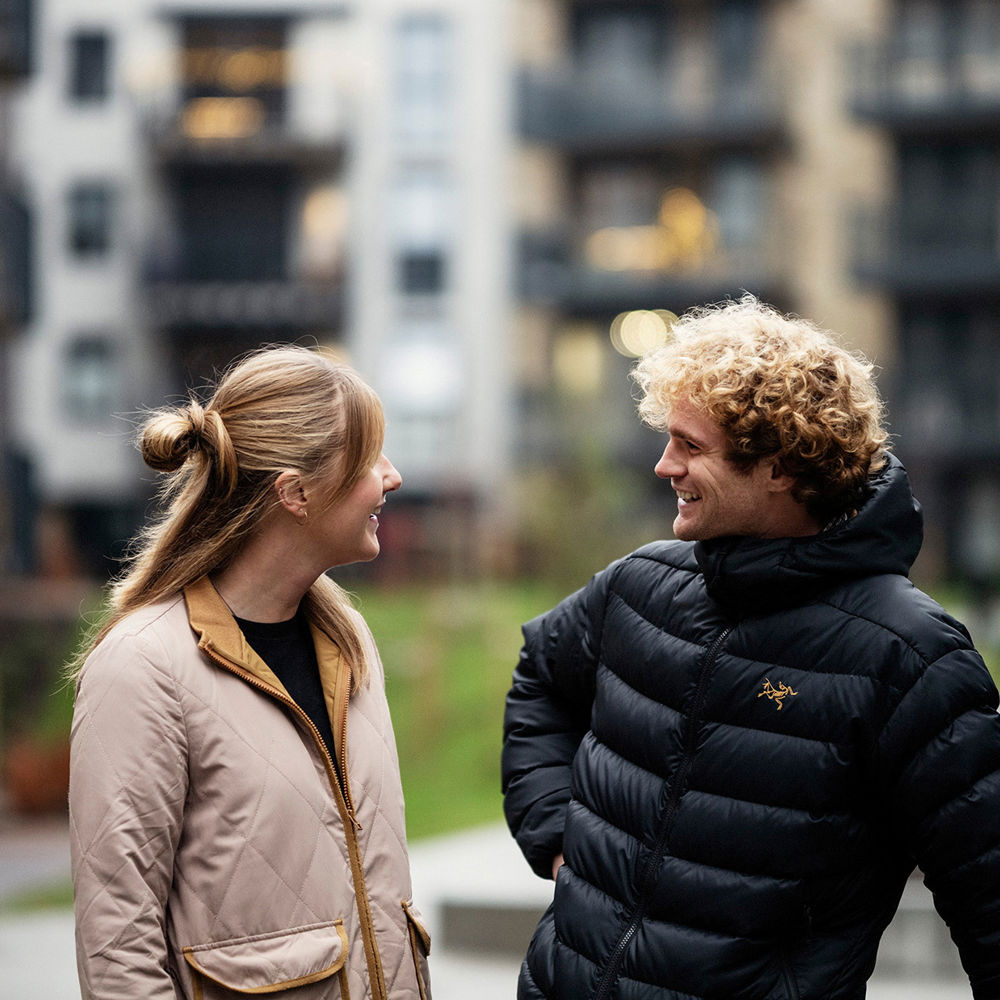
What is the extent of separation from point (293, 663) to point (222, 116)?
1156 inches

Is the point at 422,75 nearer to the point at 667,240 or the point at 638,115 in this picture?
the point at 638,115

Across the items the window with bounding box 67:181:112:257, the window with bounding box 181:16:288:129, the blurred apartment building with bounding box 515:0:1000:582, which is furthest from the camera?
the window with bounding box 67:181:112:257

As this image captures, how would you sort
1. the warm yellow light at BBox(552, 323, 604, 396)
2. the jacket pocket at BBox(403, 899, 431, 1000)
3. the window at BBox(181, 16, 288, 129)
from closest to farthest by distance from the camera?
1. the jacket pocket at BBox(403, 899, 431, 1000)
2. the warm yellow light at BBox(552, 323, 604, 396)
3. the window at BBox(181, 16, 288, 129)

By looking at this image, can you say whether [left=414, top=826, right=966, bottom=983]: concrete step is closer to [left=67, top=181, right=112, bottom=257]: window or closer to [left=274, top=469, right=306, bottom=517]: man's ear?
[left=274, top=469, right=306, bottom=517]: man's ear

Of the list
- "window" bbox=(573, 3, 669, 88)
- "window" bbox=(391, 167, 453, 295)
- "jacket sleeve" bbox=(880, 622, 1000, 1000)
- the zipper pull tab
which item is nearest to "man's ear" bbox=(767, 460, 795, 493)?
"jacket sleeve" bbox=(880, 622, 1000, 1000)

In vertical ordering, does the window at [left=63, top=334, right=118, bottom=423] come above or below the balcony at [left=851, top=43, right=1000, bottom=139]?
below

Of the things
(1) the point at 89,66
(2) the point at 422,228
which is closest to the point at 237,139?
(1) the point at 89,66

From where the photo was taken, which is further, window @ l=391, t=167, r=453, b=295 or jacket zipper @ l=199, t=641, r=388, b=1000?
window @ l=391, t=167, r=453, b=295

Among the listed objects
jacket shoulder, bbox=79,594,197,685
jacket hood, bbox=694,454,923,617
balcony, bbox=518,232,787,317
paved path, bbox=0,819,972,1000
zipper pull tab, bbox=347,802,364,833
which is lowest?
paved path, bbox=0,819,972,1000

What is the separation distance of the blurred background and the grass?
264mm

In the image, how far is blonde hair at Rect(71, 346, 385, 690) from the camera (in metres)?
2.39

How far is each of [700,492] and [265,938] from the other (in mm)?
1017

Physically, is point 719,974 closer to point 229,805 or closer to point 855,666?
point 855,666

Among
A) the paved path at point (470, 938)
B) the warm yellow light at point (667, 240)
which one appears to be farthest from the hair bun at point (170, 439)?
the warm yellow light at point (667, 240)
